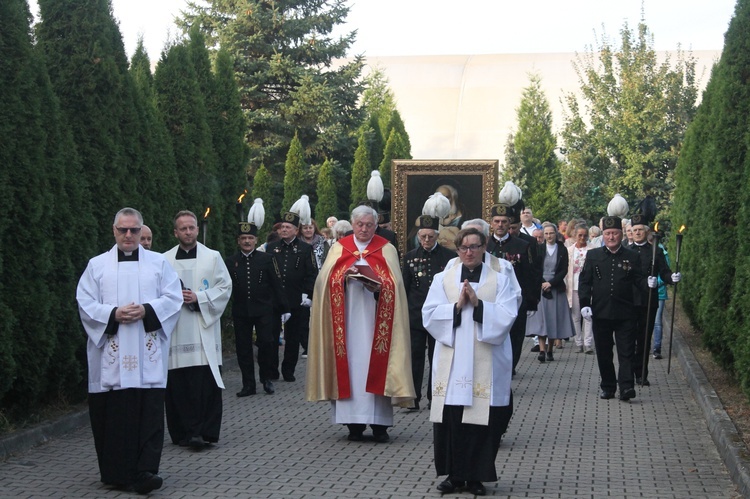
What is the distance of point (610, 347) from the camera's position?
41.8 feet

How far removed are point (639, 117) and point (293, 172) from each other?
405 inches

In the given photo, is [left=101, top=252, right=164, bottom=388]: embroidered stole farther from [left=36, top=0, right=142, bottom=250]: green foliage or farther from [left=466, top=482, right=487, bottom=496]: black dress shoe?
[left=36, top=0, right=142, bottom=250]: green foliage

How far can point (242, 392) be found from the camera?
1321cm

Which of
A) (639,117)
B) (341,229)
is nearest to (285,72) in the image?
(639,117)

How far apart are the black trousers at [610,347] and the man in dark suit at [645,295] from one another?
0.38 metres

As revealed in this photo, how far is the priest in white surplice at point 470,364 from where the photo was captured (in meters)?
7.88

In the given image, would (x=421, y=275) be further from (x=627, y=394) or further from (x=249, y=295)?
(x=627, y=394)

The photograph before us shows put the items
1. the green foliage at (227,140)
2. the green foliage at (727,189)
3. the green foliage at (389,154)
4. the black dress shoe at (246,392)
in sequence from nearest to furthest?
the green foliage at (727,189) → the black dress shoe at (246,392) → the green foliage at (227,140) → the green foliage at (389,154)

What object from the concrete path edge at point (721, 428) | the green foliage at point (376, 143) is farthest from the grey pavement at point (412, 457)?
the green foliage at point (376, 143)

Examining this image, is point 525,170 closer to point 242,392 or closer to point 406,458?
point 242,392

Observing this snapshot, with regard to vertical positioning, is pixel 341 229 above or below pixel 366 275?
above

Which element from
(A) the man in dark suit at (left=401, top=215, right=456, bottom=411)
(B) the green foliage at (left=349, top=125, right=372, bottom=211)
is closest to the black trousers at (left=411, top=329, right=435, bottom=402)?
(A) the man in dark suit at (left=401, top=215, right=456, bottom=411)

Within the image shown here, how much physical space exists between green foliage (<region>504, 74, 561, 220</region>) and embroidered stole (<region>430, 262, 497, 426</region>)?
3606cm

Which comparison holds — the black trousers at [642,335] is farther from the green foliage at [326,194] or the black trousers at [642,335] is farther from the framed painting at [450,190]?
the green foliage at [326,194]
